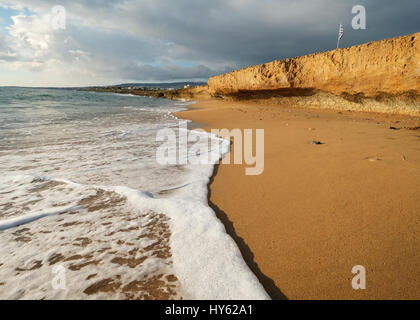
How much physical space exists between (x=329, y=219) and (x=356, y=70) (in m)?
9.02

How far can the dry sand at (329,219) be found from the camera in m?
1.22

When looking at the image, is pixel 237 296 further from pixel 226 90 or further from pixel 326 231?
pixel 226 90

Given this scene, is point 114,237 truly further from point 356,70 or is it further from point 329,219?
→ point 356,70

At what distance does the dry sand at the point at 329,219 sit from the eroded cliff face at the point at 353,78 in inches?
225

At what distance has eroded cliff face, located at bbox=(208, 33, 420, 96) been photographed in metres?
6.73

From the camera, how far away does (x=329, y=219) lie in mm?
1723

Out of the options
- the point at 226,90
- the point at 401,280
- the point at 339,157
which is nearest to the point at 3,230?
the point at 401,280

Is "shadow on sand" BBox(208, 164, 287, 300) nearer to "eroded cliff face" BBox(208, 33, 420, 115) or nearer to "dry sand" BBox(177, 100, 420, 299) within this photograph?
"dry sand" BBox(177, 100, 420, 299)

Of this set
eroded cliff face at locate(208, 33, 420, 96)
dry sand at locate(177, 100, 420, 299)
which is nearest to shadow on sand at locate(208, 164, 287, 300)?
dry sand at locate(177, 100, 420, 299)

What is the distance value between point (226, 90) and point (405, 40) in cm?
1202

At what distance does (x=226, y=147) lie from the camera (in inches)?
167

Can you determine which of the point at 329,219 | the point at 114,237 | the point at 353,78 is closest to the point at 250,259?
the point at 329,219

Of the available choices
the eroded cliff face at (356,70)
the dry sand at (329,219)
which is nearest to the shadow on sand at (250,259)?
the dry sand at (329,219)

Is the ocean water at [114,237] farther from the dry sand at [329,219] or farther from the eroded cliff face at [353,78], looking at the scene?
the eroded cliff face at [353,78]
